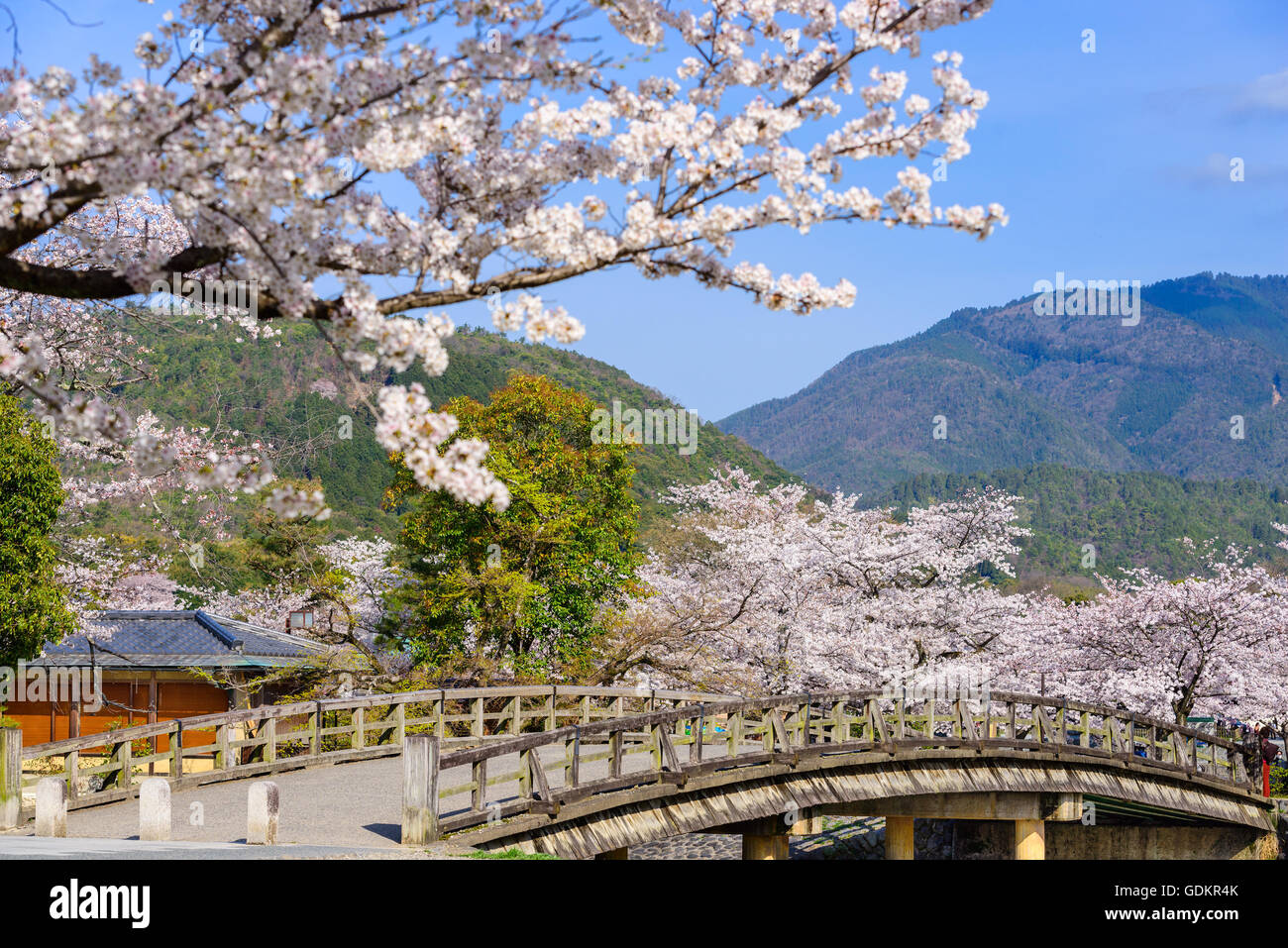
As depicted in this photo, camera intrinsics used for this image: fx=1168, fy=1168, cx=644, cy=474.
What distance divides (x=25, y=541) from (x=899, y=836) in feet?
53.4

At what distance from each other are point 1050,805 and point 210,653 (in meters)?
20.2

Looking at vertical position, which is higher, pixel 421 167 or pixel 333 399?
pixel 333 399

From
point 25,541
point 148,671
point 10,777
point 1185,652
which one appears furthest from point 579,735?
point 148,671

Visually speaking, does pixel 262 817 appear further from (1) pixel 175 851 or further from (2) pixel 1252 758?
→ (2) pixel 1252 758

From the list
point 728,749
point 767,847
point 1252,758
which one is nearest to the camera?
point 728,749

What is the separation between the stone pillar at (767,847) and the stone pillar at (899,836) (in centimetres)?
427

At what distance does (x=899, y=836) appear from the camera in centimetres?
2073

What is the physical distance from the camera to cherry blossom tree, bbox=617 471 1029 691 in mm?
24453

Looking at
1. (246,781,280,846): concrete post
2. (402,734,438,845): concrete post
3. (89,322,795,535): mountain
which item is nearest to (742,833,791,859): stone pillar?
(402,734,438,845): concrete post

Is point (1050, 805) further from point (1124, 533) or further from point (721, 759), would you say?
point (1124, 533)

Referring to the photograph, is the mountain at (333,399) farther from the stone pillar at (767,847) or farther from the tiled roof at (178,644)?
the stone pillar at (767,847)

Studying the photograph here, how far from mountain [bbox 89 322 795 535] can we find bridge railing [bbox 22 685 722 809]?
30718 millimetres

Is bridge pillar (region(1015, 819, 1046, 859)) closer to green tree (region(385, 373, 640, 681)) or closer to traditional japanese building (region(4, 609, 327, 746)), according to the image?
green tree (region(385, 373, 640, 681))
